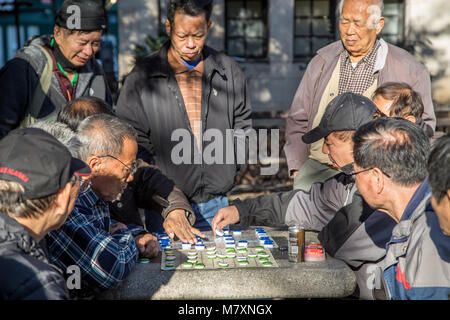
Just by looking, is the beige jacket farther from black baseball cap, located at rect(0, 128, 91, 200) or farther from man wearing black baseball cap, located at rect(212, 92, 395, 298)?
black baseball cap, located at rect(0, 128, 91, 200)

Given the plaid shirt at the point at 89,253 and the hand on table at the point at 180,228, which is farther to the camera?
the hand on table at the point at 180,228

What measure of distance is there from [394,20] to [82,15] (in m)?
10.9

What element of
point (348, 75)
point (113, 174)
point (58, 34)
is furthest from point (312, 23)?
point (113, 174)

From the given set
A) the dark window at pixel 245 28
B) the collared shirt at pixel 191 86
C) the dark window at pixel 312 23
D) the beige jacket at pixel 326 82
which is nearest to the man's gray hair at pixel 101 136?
the collared shirt at pixel 191 86

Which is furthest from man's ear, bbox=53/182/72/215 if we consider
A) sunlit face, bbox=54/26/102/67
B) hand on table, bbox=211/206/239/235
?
sunlit face, bbox=54/26/102/67

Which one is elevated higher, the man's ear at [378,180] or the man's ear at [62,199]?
the man's ear at [62,199]

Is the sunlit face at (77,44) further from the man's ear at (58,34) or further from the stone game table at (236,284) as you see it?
the stone game table at (236,284)

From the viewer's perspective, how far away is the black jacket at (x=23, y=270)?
180cm

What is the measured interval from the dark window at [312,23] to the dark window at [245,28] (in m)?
0.81

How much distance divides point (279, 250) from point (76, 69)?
2.08m

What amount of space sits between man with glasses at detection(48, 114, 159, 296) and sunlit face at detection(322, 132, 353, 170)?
116 centimetres

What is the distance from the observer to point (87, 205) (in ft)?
9.27

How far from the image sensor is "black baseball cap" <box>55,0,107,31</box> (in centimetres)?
390
